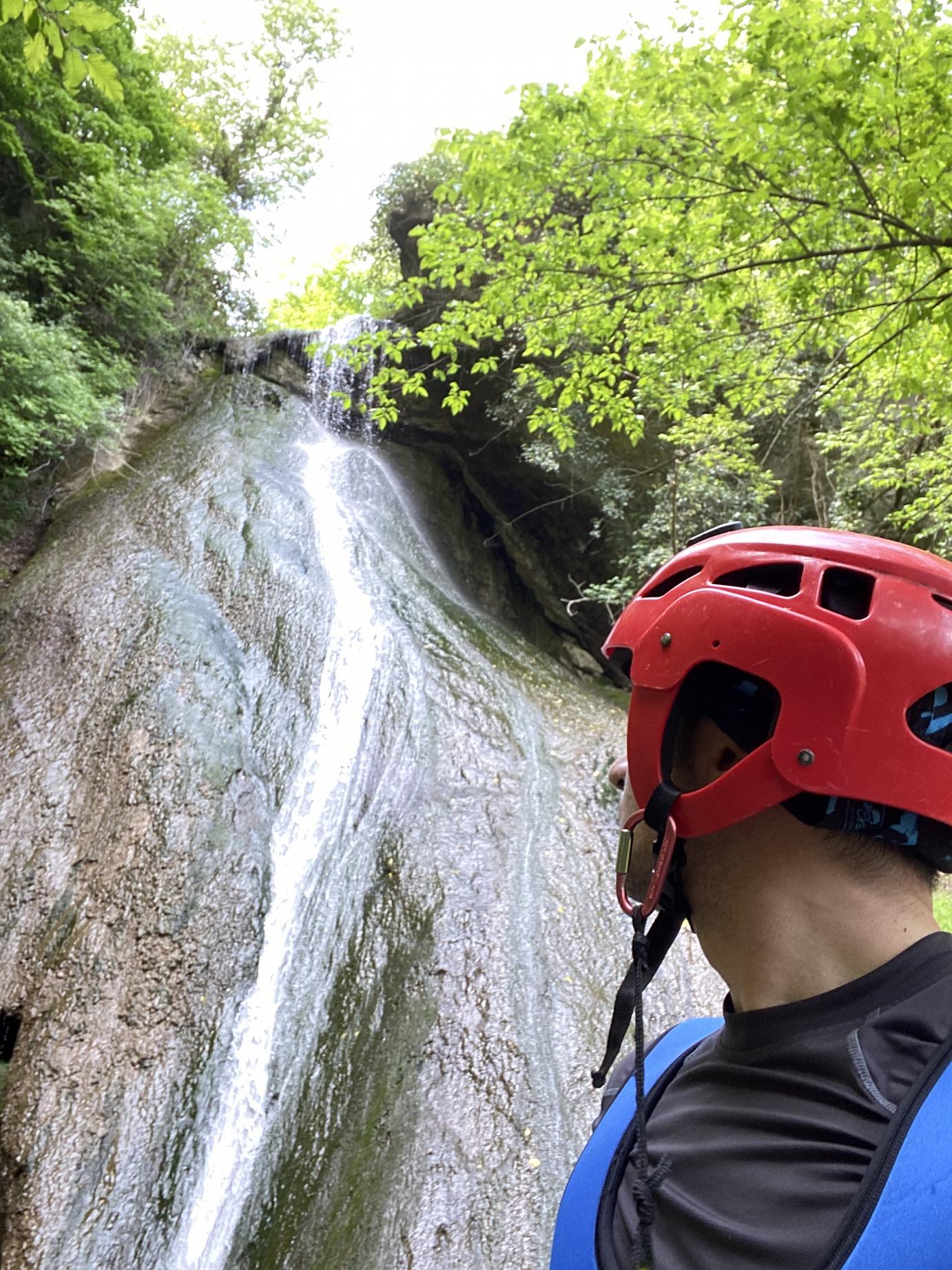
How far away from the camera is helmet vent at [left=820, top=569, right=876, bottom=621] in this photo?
3.64 ft

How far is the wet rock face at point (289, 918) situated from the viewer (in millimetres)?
3041

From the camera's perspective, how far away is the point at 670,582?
141cm

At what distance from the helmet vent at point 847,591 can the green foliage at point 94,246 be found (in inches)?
299

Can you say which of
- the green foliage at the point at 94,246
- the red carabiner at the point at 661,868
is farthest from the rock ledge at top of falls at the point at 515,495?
the red carabiner at the point at 661,868

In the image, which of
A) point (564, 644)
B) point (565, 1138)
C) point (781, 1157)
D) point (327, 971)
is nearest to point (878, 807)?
point (781, 1157)

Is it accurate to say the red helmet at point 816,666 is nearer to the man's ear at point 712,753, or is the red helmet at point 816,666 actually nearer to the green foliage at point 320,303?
the man's ear at point 712,753

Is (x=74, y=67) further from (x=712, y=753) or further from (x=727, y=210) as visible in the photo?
(x=727, y=210)

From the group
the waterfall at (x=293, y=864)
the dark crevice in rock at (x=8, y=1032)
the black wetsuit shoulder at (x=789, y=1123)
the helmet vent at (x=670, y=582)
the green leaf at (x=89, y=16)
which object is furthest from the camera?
the dark crevice in rock at (x=8, y=1032)

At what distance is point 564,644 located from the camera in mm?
10789

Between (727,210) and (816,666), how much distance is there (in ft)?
11.7

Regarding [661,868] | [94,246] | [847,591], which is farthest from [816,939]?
[94,246]

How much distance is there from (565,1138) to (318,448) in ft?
30.9

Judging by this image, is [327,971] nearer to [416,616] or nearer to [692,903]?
[692,903]

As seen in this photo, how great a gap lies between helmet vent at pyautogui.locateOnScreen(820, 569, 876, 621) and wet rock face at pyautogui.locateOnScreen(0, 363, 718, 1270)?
2.82 metres
